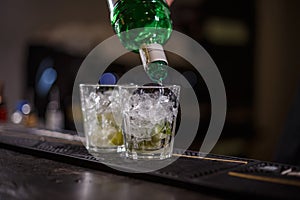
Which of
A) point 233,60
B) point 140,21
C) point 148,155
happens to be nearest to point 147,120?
point 148,155

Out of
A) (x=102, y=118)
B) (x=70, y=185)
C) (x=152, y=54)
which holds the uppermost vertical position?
(x=152, y=54)

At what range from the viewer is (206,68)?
3248 millimetres

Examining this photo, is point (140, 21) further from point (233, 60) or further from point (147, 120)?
point (233, 60)

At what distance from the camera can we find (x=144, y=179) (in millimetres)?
680

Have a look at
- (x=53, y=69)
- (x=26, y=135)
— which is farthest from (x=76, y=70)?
(x=26, y=135)

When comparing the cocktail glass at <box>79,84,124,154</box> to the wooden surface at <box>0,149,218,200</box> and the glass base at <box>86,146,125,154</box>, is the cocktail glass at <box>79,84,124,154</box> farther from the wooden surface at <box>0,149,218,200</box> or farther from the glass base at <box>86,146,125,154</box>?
the wooden surface at <box>0,149,218,200</box>

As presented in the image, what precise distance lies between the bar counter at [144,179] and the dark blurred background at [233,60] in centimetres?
233

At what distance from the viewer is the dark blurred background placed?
10.3ft

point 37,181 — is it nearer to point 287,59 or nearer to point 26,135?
point 26,135

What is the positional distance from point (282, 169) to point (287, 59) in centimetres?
266

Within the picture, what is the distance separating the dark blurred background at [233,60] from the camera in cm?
315

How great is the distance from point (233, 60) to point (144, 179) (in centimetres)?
266

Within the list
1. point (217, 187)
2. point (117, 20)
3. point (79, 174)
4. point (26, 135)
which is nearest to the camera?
point (217, 187)

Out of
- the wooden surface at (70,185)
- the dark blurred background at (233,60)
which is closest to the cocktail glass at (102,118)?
the wooden surface at (70,185)
